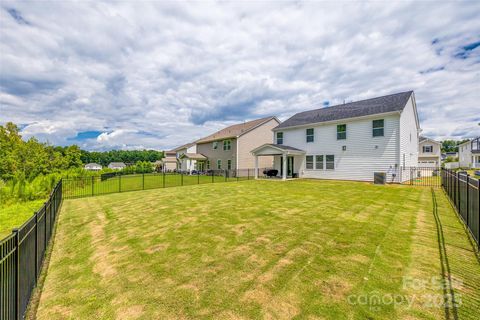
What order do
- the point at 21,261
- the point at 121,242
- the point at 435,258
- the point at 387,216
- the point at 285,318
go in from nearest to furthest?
the point at 285,318 → the point at 21,261 → the point at 435,258 → the point at 121,242 → the point at 387,216

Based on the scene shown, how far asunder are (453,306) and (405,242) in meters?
2.13

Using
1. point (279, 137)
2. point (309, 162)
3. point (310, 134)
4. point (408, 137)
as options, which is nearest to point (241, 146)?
point (279, 137)

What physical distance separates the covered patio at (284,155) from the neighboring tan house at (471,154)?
34.2 metres

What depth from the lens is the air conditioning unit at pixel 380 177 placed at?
15.3 meters

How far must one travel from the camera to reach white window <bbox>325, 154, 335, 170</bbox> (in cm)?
1903

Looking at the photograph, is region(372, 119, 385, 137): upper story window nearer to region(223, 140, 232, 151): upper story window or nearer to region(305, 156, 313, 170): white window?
region(305, 156, 313, 170): white window

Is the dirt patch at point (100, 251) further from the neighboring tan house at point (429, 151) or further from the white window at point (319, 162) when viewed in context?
the neighboring tan house at point (429, 151)

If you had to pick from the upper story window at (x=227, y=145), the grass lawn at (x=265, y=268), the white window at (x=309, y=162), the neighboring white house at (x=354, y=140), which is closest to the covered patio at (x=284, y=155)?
the neighboring white house at (x=354, y=140)

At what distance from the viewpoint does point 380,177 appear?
1540cm

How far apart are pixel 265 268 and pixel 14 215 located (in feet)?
37.8

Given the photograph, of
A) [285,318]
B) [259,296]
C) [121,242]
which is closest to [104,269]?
[121,242]

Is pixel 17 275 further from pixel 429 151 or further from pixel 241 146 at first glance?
pixel 429 151

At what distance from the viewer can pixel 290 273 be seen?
356 cm

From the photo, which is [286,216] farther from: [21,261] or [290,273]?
[21,261]
